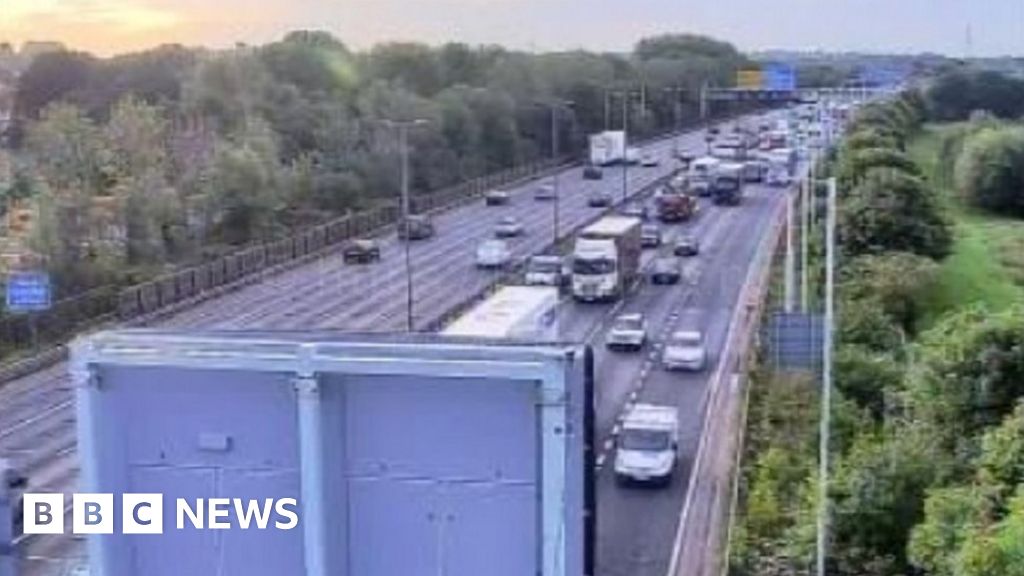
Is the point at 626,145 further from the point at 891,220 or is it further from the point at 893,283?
the point at 893,283

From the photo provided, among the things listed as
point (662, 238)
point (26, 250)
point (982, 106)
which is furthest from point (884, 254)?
point (982, 106)

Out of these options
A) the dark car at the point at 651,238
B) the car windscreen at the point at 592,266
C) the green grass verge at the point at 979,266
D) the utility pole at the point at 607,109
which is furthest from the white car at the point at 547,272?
the utility pole at the point at 607,109

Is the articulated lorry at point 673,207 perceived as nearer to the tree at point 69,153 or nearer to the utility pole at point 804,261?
the utility pole at point 804,261

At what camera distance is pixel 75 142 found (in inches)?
1359

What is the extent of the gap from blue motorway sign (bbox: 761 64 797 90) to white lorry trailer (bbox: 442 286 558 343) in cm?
2876

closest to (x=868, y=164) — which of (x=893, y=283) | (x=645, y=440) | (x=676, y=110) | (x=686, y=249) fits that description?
(x=686, y=249)

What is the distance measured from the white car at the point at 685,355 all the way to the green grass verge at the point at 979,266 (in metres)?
4.87

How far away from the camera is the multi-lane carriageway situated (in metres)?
15.6

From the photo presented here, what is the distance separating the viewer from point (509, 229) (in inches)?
1663

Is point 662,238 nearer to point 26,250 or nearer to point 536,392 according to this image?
point 26,250

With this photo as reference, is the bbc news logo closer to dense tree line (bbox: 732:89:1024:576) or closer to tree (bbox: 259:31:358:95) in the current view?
dense tree line (bbox: 732:89:1024:576)

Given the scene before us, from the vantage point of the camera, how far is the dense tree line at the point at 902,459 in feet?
38.4

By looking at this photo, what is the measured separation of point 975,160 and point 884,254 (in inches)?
844

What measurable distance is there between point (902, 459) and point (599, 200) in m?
39.1
